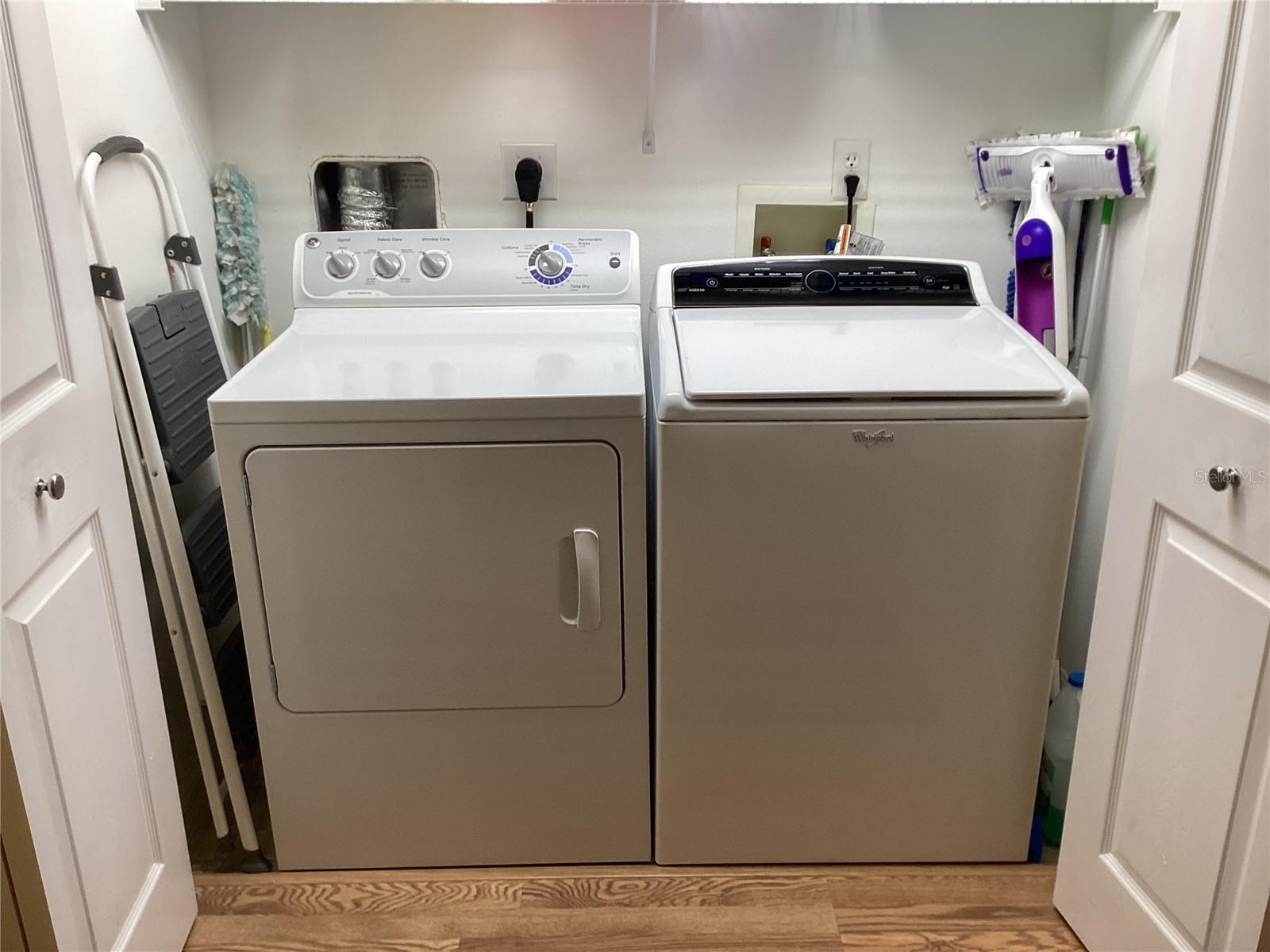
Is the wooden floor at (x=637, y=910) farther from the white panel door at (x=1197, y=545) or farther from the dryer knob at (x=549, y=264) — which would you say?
the dryer knob at (x=549, y=264)

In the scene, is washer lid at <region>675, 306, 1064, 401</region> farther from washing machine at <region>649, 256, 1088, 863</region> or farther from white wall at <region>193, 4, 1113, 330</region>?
white wall at <region>193, 4, 1113, 330</region>

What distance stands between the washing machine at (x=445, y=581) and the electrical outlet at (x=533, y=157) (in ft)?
1.17

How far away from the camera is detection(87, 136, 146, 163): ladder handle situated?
1.69 meters

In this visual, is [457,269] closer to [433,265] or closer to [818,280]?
[433,265]

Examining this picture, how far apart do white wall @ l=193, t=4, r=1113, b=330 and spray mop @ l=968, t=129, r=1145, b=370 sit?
18cm

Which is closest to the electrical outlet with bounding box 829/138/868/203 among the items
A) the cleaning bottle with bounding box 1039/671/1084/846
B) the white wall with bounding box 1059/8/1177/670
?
the white wall with bounding box 1059/8/1177/670

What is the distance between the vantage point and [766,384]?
1588 millimetres

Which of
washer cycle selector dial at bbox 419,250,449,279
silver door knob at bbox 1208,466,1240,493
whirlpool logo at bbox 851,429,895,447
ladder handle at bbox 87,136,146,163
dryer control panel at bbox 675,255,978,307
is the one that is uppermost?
ladder handle at bbox 87,136,146,163

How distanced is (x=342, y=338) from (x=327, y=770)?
77 centimetres

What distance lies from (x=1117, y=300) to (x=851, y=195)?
1.90 feet

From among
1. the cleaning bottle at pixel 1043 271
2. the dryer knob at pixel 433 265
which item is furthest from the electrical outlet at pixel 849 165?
the dryer knob at pixel 433 265

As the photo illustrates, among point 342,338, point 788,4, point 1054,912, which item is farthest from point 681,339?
point 1054,912

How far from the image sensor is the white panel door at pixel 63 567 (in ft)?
3.85

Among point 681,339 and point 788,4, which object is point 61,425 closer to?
point 681,339
